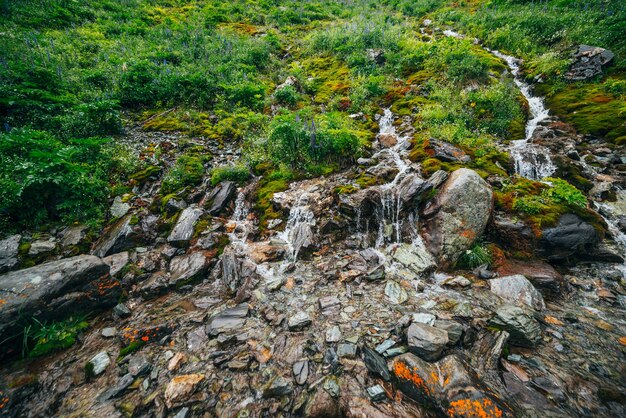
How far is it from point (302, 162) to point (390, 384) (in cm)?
787

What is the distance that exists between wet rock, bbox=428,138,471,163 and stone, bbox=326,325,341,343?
6995mm

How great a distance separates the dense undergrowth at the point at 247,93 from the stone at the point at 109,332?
365 cm

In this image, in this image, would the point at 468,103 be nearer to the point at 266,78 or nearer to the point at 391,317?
the point at 391,317

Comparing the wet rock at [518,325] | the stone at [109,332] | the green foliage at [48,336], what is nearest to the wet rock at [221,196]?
the stone at [109,332]

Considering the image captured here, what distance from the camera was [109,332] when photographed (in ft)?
15.8

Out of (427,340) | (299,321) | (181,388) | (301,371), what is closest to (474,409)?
(427,340)

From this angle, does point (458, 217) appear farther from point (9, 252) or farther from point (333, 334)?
point (9, 252)

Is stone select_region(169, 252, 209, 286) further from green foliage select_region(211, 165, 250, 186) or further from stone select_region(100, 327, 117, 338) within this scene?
green foliage select_region(211, 165, 250, 186)

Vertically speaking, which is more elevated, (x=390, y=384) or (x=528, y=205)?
(x=528, y=205)

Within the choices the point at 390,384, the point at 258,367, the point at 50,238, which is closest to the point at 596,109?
the point at 390,384

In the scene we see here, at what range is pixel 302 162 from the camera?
9734 mm

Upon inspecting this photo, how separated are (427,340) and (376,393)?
1.18m

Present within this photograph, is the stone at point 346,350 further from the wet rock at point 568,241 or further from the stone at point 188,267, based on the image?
the wet rock at point 568,241

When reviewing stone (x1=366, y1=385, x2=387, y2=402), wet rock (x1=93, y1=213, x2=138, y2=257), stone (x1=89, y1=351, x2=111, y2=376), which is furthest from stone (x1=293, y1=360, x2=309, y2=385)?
wet rock (x1=93, y1=213, x2=138, y2=257)
